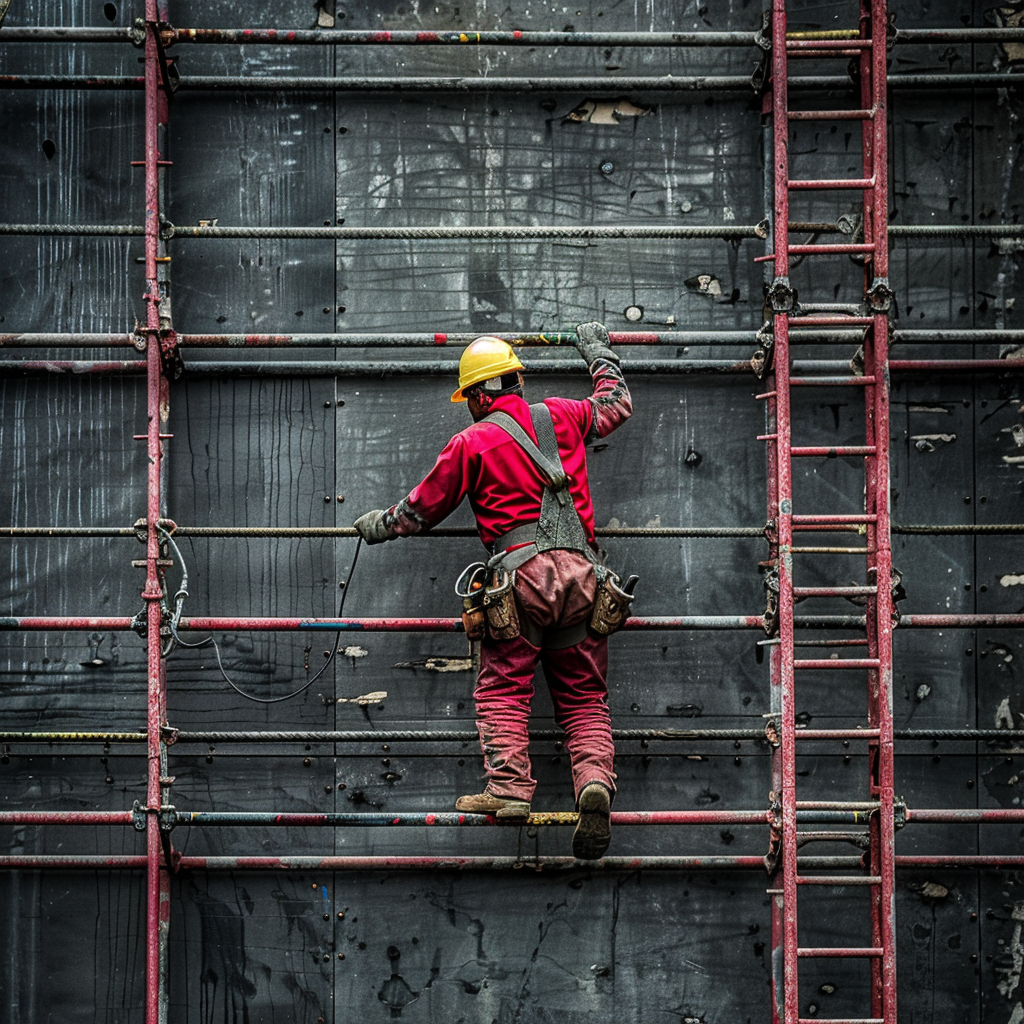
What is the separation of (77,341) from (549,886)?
359 centimetres

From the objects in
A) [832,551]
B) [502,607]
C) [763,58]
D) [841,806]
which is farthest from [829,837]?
[763,58]

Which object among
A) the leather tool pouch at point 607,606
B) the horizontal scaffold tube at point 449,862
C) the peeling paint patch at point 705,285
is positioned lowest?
the horizontal scaffold tube at point 449,862

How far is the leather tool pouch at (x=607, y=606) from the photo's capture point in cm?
496

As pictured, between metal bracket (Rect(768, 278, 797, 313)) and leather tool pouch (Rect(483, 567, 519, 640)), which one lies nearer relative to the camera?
leather tool pouch (Rect(483, 567, 519, 640))

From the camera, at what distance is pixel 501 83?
562cm

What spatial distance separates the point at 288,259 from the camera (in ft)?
18.9

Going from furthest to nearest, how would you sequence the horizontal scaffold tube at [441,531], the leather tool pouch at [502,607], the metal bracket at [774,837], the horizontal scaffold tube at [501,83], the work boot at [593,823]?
the horizontal scaffold tube at [501,83] → the horizontal scaffold tube at [441,531] → the metal bracket at [774,837] → the leather tool pouch at [502,607] → the work boot at [593,823]

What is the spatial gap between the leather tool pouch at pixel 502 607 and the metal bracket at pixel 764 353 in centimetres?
169

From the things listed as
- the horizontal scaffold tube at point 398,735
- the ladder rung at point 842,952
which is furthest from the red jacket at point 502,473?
the ladder rung at point 842,952

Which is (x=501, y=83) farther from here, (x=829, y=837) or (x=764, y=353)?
(x=829, y=837)

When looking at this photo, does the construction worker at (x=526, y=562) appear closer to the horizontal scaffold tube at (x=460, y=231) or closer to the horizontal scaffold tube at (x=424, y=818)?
the horizontal scaffold tube at (x=424, y=818)

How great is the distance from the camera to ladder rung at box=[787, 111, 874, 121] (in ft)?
17.2

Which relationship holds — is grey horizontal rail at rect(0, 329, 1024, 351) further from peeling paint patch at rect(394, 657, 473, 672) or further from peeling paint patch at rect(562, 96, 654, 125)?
peeling paint patch at rect(394, 657, 473, 672)

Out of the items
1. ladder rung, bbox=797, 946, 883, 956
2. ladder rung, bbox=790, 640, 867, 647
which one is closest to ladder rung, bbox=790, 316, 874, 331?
ladder rung, bbox=790, 640, 867, 647
